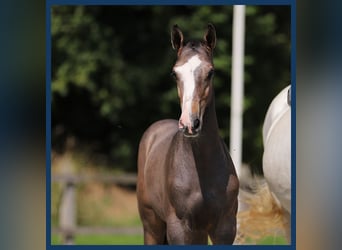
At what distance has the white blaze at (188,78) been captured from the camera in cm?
379

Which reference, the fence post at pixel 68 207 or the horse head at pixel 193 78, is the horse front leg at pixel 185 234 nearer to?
the horse head at pixel 193 78

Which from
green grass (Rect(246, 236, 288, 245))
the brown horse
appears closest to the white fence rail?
green grass (Rect(246, 236, 288, 245))

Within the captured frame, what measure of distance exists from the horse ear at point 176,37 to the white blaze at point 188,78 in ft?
0.53

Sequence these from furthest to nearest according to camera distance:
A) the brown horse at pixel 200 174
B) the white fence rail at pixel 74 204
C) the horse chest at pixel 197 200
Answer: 1. the white fence rail at pixel 74 204
2. the horse chest at pixel 197 200
3. the brown horse at pixel 200 174

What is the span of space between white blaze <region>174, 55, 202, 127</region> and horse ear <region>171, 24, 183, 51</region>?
161mm

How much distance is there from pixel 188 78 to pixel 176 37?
284 mm

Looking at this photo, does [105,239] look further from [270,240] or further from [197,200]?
[197,200]

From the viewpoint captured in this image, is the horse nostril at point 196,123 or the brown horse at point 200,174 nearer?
the horse nostril at point 196,123

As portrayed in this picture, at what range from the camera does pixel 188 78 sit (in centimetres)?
386

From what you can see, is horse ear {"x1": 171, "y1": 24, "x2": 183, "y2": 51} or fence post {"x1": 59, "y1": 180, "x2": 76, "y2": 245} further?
fence post {"x1": 59, "y1": 180, "x2": 76, "y2": 245}

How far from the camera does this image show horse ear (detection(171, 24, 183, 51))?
13.1ft

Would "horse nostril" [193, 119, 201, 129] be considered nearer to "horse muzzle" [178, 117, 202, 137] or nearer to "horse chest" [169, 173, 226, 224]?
"horse muzzle" [178, 117, 202, 137]

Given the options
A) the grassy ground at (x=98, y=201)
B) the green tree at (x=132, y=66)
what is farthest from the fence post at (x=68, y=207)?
the green tree at (x=132, y=66)

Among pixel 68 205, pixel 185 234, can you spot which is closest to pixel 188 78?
pixel 185 234
